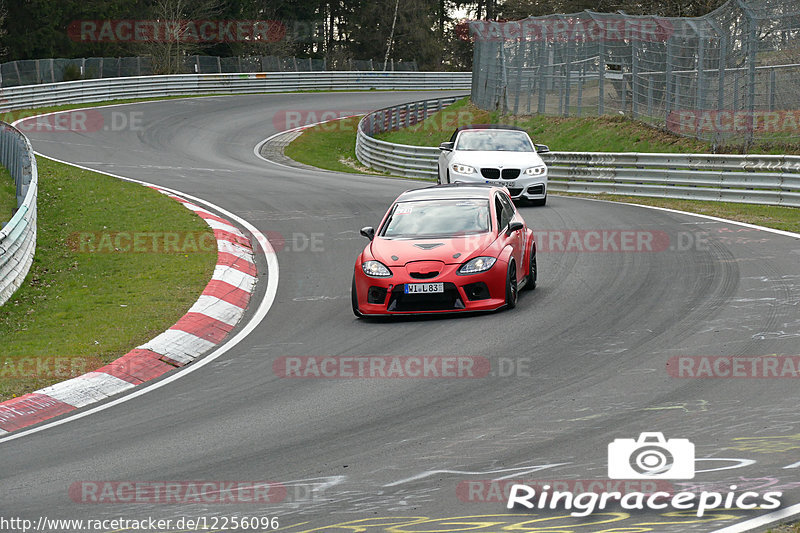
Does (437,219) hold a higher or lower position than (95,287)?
higher

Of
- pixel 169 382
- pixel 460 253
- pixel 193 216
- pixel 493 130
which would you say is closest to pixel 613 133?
pixel 493 130

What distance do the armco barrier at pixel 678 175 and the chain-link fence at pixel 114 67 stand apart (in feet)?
86.4

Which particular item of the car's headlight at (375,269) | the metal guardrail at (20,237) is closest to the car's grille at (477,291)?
the car's headlight at (375,269)

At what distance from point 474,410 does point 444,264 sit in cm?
373

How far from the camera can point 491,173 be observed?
2083 centimetres

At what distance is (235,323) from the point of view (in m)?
12.2

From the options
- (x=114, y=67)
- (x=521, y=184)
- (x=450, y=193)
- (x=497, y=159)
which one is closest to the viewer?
(x=450, y=193)

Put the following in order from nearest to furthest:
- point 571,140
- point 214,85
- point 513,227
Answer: point 513,227 < point 571,140 < point 214,85

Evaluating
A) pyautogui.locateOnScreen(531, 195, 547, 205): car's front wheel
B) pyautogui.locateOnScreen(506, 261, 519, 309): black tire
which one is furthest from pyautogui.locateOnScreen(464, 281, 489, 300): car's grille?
pyautogui.locateOnScreen(531, 195, 547, 205): car's front wheel

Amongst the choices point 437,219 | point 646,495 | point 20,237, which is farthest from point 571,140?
point 646,495

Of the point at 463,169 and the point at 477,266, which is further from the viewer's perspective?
the point at 463,169

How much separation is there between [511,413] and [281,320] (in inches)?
191

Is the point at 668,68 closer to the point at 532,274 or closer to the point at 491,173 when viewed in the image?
the point at 491,173

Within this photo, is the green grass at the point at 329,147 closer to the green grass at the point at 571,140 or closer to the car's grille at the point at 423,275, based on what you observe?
the green grass at the point at 571,140
